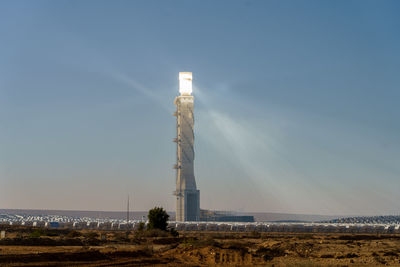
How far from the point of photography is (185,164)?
4505 inches

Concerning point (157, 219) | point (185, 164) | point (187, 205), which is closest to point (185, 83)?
point (185, 164)

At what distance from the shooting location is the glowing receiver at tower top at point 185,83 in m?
120

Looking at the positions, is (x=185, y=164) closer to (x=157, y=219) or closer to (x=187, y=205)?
(x=187, y=205)

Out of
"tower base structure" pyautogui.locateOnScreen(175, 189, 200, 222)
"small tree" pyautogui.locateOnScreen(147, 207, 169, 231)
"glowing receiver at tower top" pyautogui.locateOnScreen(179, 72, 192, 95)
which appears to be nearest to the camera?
"small tree" pyautogui.locateOnScreen(147, 207, 169, 231)

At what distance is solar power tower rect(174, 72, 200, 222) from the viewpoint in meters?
114

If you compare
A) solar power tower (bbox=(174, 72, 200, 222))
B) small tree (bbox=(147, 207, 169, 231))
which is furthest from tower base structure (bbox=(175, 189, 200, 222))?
small tree (bbox=(147, 207, 169, 231))

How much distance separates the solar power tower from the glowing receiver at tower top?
0.94 m

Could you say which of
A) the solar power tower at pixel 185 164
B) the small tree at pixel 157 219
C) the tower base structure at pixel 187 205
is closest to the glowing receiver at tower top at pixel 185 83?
the solar power tower at pixel 185 164

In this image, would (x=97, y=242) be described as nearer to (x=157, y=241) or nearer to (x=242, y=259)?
(x=157, y=241)

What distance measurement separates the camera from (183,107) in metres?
117

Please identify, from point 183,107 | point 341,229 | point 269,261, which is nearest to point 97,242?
point 269,261

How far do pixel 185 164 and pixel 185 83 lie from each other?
19.4 metres

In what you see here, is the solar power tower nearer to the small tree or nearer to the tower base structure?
the tower base structure

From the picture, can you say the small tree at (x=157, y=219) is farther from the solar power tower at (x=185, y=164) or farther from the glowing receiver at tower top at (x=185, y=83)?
the glowing receiver at tower top at (x=185, y=83)
